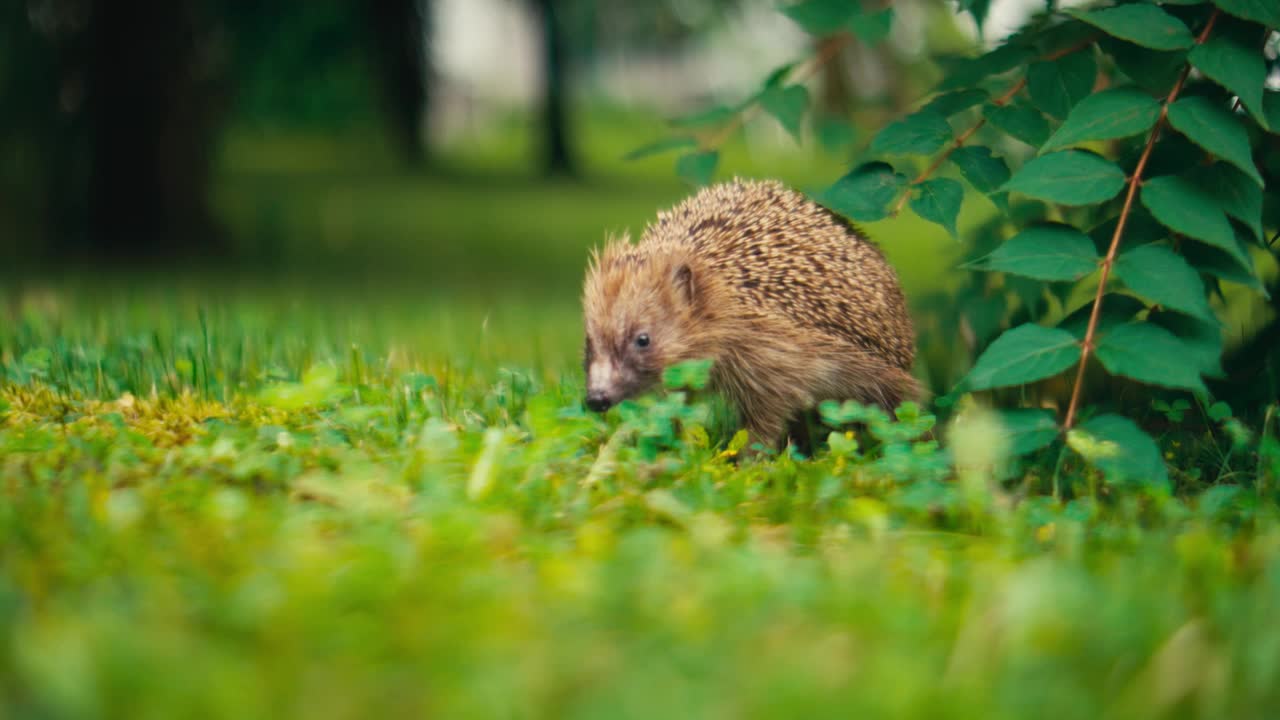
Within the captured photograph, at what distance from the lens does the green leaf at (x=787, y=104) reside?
12.2 ft

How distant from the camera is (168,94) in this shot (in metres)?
10.7

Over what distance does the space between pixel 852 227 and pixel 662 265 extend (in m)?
0.90

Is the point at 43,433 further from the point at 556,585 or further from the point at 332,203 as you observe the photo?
the point at 332,203

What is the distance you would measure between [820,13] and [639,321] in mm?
1236

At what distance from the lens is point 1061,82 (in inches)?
131

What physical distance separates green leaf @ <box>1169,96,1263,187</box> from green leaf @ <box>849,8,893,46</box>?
107 centimetres

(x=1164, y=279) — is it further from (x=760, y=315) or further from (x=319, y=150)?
(x=319, y=150)

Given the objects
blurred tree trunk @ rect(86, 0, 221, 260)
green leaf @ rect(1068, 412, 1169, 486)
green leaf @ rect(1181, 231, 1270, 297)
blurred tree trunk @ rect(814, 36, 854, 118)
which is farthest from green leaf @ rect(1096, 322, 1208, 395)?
blurred tree trunk @ rect(814, 36, 854, 118)

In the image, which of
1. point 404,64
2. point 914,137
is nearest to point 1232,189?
point 914,137

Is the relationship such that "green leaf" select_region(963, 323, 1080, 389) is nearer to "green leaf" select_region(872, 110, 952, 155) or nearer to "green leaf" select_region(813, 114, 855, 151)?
"green leaf" select_region(872, 110, 952, 155)

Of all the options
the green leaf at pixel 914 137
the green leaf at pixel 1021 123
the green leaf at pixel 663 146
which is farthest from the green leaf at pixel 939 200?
the green leaf at pixel 663 146

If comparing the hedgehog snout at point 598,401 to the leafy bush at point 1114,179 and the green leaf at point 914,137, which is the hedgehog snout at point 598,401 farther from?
the green leaf at point 914,137

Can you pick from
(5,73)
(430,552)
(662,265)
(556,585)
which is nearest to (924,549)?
(556,585)

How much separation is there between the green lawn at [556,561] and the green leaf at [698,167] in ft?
2.69
